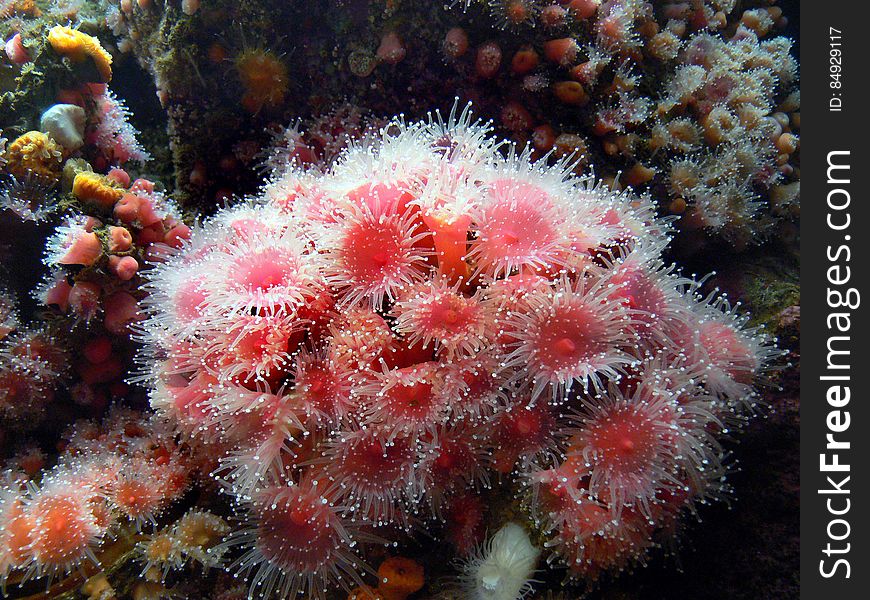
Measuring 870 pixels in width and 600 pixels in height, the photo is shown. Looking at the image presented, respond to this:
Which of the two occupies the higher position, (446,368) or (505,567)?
(446,368)

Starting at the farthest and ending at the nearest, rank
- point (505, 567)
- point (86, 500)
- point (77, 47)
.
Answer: point (77, 47), point (86, 500), point (505, 567)

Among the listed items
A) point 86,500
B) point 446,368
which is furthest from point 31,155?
Result: point 446,368

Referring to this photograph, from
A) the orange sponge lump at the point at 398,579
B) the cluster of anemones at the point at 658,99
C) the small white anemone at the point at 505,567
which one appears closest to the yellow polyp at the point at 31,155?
the cluster of anemones at the point at 658,99

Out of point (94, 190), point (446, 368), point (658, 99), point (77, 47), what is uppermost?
point (658, 99)

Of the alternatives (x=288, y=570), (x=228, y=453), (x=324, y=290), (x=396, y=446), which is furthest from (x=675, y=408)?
(x=228, y=453)

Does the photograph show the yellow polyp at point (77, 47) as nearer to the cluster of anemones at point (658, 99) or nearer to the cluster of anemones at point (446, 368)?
the cluster of anemones at point (446, 368)

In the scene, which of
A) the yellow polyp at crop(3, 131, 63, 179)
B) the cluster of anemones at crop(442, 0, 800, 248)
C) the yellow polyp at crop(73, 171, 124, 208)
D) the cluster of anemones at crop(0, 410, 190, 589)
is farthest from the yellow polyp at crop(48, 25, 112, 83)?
the cluster of anemones at crop(0, 410, 190, 589)

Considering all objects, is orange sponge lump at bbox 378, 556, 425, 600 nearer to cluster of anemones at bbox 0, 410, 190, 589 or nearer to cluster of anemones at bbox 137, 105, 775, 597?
cluster of anemones at bbox 137, 105, 775, 597

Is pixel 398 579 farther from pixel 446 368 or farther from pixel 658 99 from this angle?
pixel 658 99
